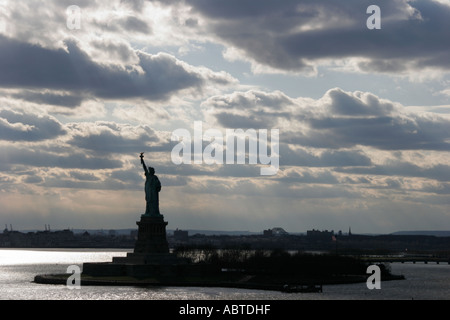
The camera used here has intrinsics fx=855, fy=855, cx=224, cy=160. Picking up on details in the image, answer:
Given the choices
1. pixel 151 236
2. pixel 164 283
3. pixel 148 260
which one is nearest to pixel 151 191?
pixel 151 236

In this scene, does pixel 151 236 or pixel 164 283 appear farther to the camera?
pixel 151 236

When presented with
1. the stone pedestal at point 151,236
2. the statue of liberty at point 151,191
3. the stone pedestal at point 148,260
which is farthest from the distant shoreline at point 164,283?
the statue of liberty at point 151,191

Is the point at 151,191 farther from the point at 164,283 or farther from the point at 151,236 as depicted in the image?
the point at 164,283

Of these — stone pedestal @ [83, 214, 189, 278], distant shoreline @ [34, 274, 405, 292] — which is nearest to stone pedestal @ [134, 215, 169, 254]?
stone pedestal @ [83, 214, 189, 278]

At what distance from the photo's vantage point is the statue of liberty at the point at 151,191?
127875mm

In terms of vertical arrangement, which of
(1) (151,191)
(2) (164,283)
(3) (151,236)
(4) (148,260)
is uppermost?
(1) (151,191)

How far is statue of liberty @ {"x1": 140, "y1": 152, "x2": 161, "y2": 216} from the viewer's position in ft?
420

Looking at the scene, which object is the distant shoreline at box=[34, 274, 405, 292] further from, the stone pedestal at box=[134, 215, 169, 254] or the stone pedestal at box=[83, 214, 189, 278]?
the stone pedestal at box=[134, 215, 169, 254]

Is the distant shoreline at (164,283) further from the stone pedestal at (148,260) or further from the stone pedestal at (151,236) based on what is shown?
the stone pedestal at (151,236)

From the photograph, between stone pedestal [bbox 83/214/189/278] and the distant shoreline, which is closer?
the distant shoreline

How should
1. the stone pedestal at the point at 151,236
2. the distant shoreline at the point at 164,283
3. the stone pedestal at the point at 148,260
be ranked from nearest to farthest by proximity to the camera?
the distant shoreline at the point at 164,283 → the stone pedestal at the point at 148,260 → the stone pedestal at the point at 151,236

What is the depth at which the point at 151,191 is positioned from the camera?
420ft

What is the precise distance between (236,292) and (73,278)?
85.1ft
